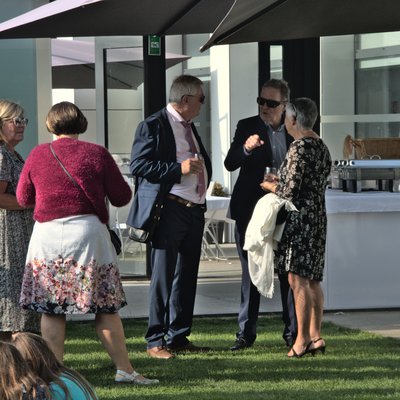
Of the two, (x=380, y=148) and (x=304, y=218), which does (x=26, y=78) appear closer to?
(x=380, y=148)

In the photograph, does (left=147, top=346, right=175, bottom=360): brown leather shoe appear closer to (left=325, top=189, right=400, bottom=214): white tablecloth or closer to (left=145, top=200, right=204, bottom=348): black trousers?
(left=145, top=200, right=204, bottom=348): black trousers

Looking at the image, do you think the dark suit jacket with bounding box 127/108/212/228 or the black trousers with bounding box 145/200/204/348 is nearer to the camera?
the dark suit jacket with bounding box 127/108/212/228

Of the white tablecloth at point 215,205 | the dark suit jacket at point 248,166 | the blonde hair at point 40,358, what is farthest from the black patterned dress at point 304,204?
the white tablecloth at point 215,205

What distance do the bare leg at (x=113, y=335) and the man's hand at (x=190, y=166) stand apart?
3.66 feet

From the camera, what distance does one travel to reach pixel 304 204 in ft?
23.9

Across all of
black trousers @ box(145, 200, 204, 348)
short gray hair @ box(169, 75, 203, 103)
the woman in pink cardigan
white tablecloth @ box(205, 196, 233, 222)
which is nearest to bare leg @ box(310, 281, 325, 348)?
black trousers @ box(145, 200, 204, 348)

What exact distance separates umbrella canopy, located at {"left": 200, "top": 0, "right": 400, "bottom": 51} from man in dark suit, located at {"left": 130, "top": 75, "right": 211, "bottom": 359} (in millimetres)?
445

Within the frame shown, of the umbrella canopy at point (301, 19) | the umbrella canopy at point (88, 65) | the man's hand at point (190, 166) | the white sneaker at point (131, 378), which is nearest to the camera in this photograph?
the white sneaker at point (131, 378)

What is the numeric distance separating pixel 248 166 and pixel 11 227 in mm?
1613

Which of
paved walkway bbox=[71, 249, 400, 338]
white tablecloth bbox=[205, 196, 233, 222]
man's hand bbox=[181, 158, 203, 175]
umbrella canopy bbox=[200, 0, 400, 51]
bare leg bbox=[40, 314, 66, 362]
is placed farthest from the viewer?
white tablecloth bbox=[205, 196, 233, 222]

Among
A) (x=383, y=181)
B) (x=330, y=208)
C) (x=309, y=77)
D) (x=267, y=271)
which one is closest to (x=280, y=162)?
(x=267, y=271)

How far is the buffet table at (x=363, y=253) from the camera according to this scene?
926cm

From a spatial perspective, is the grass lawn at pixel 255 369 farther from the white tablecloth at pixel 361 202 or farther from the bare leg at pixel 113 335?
the white tablecloth at pixel 361 202

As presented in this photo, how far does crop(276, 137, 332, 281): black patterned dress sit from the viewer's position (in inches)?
282
